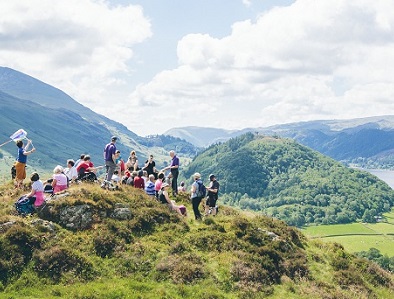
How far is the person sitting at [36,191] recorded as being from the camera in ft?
71.4

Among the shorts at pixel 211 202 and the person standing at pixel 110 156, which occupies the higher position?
the person standing at pixel 110 156

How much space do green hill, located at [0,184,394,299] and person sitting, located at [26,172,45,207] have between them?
68cm

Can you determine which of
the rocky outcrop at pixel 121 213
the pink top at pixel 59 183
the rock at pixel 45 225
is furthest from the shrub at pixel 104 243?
the pink top at pixel 59 183

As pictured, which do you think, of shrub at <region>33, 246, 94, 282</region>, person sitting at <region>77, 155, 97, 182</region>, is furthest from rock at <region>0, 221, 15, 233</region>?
person sitting at <region>77, 155, 97, 182</region>

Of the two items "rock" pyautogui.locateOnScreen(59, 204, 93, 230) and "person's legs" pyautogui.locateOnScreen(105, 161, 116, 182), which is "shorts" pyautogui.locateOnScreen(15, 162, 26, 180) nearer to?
"person's legs" pyautogui.locateOnScreen(105, 161, 116, 182)

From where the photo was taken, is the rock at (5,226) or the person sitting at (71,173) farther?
the person sitting at (71,173)

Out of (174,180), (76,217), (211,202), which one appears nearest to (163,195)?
(211,202)

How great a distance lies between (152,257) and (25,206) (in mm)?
8051

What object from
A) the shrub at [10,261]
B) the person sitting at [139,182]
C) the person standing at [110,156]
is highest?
the person standing at [110,156]

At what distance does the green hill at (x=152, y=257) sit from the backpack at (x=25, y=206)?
1.72 ft

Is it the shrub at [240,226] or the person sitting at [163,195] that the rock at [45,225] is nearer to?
the person sitting at [163,195]

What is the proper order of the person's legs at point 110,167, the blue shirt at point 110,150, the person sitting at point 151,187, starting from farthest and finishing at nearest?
the person's legs at point 110,167, the blue shirt at point 110,150, the person sitting at point 151,187

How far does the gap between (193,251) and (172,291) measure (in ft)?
13.4

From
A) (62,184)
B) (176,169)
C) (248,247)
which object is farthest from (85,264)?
(176,169)
